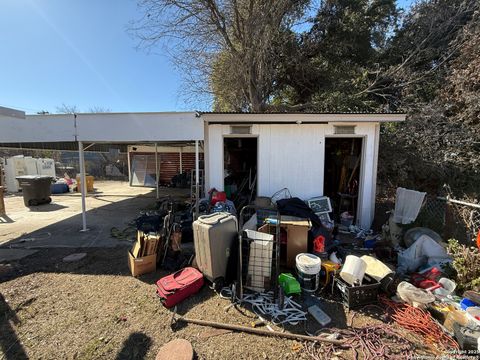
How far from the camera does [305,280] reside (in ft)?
10.1

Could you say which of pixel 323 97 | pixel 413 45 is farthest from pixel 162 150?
pixel 413 45

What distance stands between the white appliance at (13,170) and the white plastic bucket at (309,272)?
547 inches

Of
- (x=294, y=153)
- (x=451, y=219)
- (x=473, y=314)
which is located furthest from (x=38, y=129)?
(x=451, y=219)

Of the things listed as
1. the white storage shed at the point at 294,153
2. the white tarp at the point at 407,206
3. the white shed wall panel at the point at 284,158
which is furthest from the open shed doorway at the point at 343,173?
the white tarp at the point at 407,206

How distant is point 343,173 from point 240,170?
133 inches

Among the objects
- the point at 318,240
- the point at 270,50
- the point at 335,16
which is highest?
the point at 335,16

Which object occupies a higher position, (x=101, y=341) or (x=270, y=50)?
(x=270, y=50)

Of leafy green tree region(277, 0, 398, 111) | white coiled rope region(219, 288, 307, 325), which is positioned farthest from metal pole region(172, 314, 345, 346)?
leafy green tree region(277, 0, 398, 111)

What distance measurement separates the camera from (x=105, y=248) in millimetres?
4520

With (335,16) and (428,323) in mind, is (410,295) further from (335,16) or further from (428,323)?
(335,16)

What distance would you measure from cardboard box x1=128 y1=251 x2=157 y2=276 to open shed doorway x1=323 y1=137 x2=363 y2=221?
4.90m

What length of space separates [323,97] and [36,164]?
1455 centimetres

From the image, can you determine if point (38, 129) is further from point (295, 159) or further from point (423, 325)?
point (423, 325)

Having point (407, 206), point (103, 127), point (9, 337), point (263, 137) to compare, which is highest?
point (103, 127)
